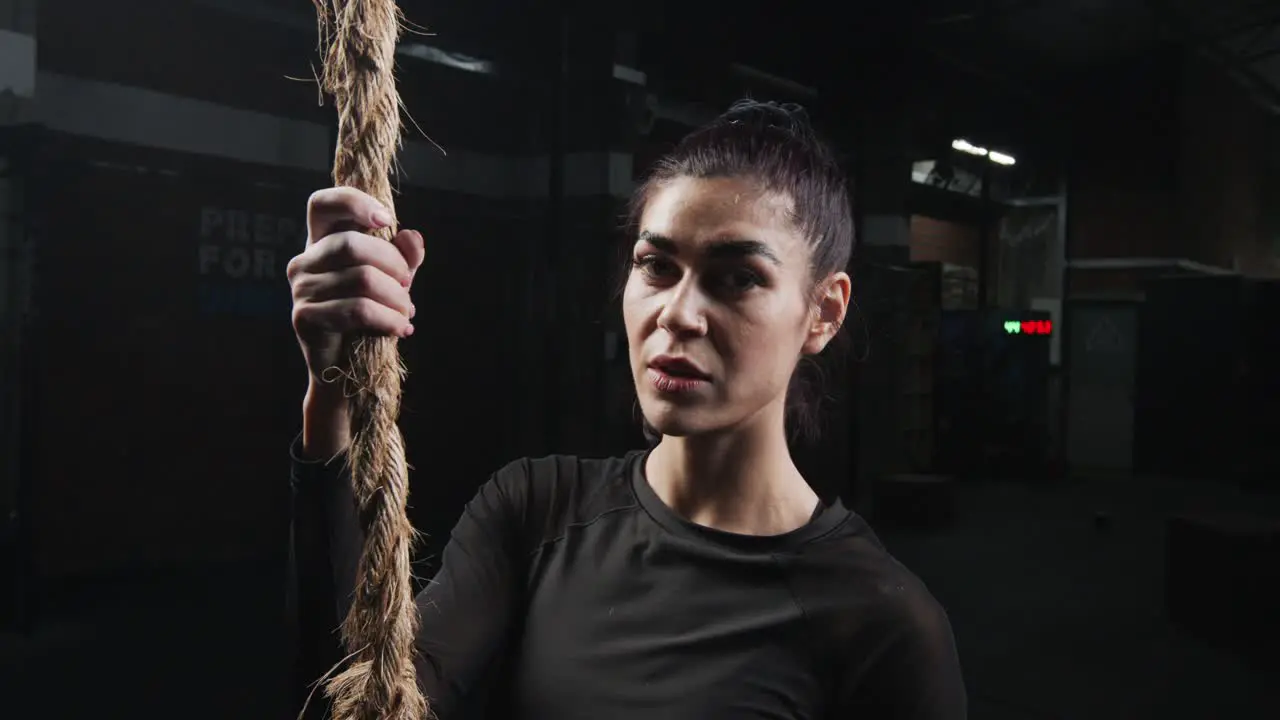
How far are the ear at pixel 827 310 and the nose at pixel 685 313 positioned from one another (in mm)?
142

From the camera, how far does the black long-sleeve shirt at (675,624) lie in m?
0.95

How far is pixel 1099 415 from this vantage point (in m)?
3.19

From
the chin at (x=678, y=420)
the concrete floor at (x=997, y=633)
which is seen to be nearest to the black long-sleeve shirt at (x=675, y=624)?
the chin at (x=678, y=420)

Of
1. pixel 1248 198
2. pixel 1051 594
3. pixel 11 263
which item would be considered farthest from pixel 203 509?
pixel 1248 198

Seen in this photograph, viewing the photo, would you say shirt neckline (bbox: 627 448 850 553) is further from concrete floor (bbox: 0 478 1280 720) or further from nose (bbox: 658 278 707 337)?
concrete floor (bbox: 0 478 1280 720)

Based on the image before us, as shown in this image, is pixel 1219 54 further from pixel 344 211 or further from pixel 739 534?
pixel 344 211

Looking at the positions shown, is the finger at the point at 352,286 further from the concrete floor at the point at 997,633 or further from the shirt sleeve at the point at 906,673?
the concrete floor at the point at 997,633

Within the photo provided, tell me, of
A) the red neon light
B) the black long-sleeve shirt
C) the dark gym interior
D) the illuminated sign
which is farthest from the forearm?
the red neon light

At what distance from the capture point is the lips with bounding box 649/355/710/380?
0.96 m

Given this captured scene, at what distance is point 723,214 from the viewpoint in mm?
970

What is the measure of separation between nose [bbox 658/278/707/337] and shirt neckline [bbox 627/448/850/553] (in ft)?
0.64

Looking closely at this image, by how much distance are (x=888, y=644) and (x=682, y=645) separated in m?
0.19

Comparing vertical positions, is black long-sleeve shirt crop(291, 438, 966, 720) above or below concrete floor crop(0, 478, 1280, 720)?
above

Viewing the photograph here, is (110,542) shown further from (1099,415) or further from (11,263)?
(1099,415)
